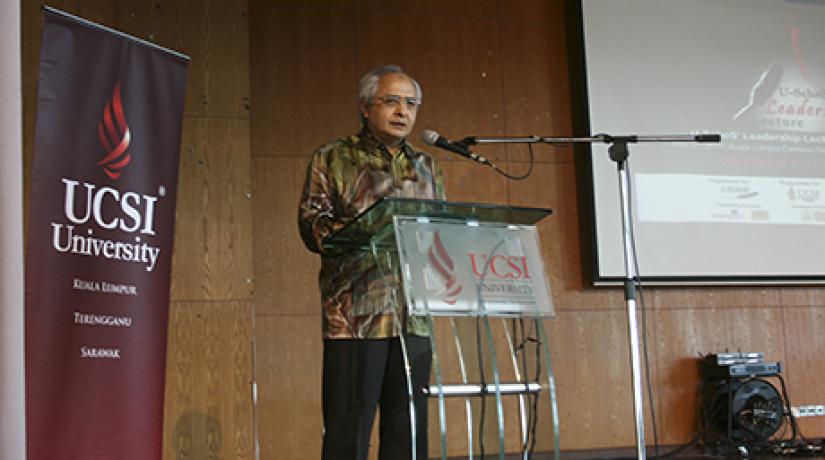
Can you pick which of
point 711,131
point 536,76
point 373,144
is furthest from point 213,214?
point 711,131

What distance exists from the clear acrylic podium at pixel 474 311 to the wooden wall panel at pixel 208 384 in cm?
212

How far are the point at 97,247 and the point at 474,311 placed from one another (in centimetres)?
92

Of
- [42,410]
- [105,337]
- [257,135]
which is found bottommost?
[42,410]

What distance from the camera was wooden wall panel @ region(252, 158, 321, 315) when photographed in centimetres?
506

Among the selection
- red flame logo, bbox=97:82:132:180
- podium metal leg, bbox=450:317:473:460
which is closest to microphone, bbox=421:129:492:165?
podium metal leg, bbox=450:317:473:460

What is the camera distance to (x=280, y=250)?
200 inches

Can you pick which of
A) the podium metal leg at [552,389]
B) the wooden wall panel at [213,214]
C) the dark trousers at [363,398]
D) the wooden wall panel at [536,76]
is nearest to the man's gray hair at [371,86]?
the dark trousers at [363,398]

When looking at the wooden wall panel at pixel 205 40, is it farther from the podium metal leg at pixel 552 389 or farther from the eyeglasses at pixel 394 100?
the podium metal leg at pixel 552 389

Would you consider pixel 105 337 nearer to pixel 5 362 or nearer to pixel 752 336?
pixel 5 362

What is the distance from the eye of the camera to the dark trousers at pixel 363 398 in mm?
2504

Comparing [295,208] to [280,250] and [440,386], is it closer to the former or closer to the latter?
[280,250]

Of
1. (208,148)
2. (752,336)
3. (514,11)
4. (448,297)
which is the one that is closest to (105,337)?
(448,297)

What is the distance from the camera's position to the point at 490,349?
7.26ft

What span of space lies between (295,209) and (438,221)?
2.94m
